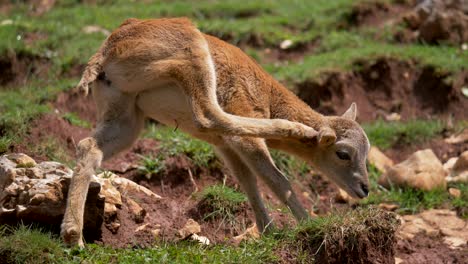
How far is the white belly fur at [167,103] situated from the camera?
26.3ft

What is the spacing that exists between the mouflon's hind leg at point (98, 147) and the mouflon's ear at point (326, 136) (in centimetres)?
201

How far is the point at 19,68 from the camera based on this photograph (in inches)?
489

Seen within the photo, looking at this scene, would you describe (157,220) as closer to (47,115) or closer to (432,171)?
(47,115)

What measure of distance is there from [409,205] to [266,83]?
294cm

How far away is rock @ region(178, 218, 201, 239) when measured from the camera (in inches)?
312

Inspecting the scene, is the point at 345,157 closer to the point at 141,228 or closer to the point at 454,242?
the point at 454,242

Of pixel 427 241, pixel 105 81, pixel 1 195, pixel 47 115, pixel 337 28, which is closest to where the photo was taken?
pixel 1 195

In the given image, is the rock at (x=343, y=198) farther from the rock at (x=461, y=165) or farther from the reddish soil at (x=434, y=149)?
the rock at (x=461, y=165)

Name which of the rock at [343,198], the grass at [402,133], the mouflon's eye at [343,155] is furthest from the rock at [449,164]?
the mouflon's eye at [343,155]

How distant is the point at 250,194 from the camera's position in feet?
27.3

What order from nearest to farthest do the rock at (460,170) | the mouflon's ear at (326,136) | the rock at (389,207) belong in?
the mouflon's ear at (326,136) < the rock at (389,207) < the rock at (460,170)

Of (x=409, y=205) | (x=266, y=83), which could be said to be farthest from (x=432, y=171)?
(x=266, y=83)

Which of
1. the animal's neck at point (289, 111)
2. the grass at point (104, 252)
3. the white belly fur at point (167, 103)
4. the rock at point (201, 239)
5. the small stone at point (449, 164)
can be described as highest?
the white belly fur at point (167, 103)

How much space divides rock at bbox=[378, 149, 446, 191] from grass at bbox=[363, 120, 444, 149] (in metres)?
1.07
